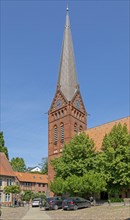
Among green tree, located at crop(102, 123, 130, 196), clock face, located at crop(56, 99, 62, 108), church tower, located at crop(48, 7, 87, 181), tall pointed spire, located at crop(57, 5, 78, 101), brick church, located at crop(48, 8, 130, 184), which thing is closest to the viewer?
green tree, located at crop(102, 123, 130, 196)

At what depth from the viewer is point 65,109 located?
60.1m

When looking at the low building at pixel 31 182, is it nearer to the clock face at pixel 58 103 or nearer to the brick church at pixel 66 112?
the brick church at pixel 66 112

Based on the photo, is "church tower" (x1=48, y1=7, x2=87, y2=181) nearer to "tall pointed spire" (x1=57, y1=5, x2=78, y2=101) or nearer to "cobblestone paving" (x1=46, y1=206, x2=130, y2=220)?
"tall pointed spire" (x1=57, y1=5, x2=78, y2=101)

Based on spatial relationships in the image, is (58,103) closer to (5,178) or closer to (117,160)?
(5,178)

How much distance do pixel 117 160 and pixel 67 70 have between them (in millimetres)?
29555

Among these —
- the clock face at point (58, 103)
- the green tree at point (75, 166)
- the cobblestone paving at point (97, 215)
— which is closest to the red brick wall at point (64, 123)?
the clock face at point (58, 103)

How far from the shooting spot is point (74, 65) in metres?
66.7

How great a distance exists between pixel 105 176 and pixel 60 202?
8.45m

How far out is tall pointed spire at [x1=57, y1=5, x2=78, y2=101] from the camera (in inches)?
2486

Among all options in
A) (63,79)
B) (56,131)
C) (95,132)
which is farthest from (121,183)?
(63,79)

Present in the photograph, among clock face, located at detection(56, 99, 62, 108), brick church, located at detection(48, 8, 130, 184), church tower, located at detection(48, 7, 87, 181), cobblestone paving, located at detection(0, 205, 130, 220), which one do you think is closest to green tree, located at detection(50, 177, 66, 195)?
brick church, located at detection(48, 8, 130, 184)

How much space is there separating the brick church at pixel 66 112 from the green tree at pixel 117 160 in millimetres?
11212

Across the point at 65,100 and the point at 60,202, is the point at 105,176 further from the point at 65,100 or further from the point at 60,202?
the point at 65,100

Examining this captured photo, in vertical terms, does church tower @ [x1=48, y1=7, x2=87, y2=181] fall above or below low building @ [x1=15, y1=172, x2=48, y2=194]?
above
